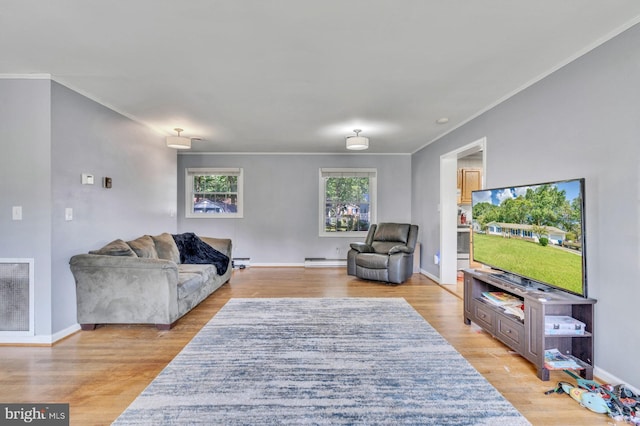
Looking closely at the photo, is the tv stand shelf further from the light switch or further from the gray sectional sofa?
the light switch

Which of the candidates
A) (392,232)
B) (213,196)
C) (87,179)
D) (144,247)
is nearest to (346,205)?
(392,232)

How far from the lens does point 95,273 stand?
2.99m

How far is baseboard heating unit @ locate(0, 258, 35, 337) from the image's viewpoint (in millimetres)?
2734

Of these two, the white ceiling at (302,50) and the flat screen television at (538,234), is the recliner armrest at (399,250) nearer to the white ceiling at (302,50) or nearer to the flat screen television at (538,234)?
the flat screen television at (538,234)

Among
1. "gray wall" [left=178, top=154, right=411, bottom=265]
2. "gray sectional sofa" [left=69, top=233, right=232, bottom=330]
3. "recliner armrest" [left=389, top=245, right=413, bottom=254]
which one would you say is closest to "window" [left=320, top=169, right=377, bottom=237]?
"gray wall" [left=178, top=154, right=411, bottom=265]

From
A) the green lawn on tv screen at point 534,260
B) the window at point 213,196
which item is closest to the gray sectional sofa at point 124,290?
the green lawn on tv screen at point 534,260

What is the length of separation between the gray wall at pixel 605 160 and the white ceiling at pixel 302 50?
192 millimetres

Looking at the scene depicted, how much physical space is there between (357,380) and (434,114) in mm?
3148

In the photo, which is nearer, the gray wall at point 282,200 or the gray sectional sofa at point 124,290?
the gray sectional sofa at point 124,290

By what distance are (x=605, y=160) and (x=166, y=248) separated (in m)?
4.69

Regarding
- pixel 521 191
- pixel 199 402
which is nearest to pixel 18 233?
pixel 199 402

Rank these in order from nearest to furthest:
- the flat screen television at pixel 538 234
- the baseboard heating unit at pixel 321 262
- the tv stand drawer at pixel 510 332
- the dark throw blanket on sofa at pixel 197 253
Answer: the flat screen television at pixel 538 234 → the tv stand drawer at pixel 510 332 → the dark throw blanket on sofa at pixel 197 253 → the baseboard heating unit at pixel 321 262

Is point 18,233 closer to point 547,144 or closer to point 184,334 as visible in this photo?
point 184,334

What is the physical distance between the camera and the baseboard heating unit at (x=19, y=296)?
273 centimetres
